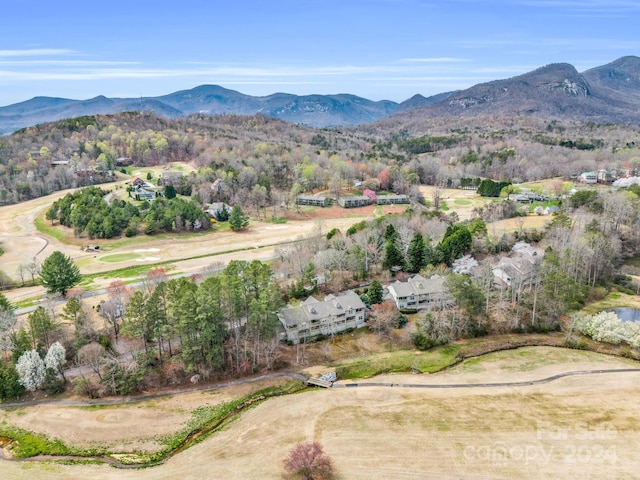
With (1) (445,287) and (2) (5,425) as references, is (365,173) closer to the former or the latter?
(1) (445,287)

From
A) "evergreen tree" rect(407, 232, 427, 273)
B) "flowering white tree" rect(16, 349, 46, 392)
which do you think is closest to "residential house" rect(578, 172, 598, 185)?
"evergreen tree" rect(407, 232, 427, 273)

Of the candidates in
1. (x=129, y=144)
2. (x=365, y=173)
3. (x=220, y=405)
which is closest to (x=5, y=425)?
(x=220, y=405)

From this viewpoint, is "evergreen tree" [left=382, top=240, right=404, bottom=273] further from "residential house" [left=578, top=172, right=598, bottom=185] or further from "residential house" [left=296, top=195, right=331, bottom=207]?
"residential house" [left=578, top=172, right=598, bottom=185]

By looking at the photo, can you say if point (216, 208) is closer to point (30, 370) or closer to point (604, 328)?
point (30, 370)

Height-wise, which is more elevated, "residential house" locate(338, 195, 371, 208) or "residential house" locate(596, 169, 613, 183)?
"residential house" locate(596, 169, 613, 183)

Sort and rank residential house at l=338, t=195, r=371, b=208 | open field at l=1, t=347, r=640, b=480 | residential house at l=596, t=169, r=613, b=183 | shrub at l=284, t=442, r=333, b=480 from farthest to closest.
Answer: residential house at l=596, t=169, r=613, b=183
residential house at l=338, t=195, r=371, b=208
open field at l=1, t=347, r=640, b=480
shrub at l=284, t=442, r=333, b=480

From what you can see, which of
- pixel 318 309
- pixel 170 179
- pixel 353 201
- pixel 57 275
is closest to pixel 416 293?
pixel 318 309

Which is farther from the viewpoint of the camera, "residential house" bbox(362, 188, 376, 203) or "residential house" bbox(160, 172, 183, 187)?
"residential house" bbox(362, 188, 376, 203)
